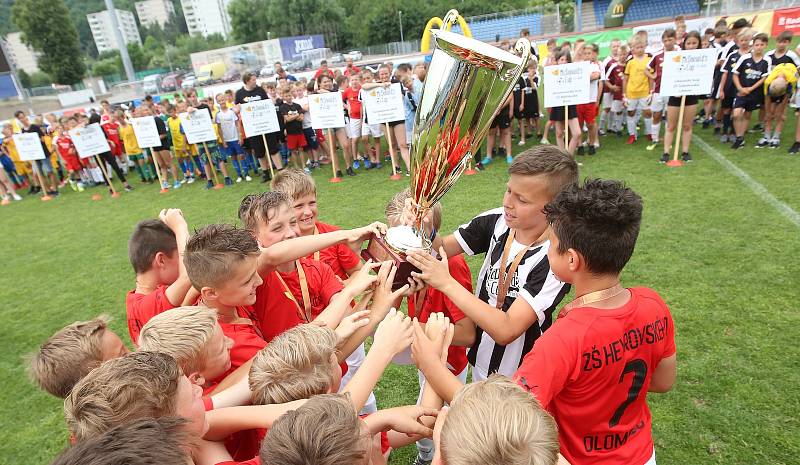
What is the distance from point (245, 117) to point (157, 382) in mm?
10037

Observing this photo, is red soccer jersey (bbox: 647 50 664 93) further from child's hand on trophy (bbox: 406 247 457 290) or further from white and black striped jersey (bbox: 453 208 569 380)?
child's hand on trophy (bbox: 406 247 457 290)

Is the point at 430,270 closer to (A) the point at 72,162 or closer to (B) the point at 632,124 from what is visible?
(B) the point at 632,124

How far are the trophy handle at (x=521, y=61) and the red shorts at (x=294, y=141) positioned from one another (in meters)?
9.96

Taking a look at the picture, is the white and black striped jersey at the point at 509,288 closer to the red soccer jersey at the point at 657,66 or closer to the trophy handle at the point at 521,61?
the trophy handle at the point at 521,61

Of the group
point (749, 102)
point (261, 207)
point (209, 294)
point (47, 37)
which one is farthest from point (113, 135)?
point (47, 37)

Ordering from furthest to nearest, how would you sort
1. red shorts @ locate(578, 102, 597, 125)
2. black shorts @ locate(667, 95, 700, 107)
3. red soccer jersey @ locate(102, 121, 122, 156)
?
red soccer jersey @ locate(102, 121, 122, 156)
red shorts @ locate(578, 102, 597, 125)
black shorts @ locate(667, 95, 700, 107)

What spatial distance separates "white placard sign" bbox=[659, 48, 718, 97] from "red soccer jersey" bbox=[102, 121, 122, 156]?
14460mm

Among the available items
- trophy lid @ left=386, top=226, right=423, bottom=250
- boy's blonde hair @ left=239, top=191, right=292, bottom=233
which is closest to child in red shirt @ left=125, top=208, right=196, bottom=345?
boy's blonde hair @ left=239, top=191, right=292, bottom=233

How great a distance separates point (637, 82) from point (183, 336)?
10.3 meters

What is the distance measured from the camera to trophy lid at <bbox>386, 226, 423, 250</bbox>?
2099mm

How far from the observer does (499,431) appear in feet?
3.70

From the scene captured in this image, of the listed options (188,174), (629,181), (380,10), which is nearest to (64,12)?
(380,10)

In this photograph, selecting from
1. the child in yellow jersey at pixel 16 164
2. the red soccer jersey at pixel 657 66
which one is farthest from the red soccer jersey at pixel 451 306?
the child in yellow jersey at pixel 16 164

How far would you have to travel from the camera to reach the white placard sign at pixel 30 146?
42.3 ft
